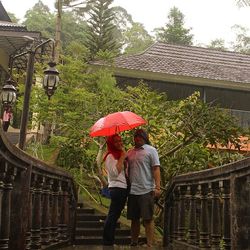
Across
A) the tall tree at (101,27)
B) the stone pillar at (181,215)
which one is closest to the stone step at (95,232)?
the stone pillar at (181,215)

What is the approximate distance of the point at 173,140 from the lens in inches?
375

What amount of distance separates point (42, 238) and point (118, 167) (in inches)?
45.8

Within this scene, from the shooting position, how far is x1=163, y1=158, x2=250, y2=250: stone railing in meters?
3.41

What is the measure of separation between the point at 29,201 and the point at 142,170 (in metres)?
1.77

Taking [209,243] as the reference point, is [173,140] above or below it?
above

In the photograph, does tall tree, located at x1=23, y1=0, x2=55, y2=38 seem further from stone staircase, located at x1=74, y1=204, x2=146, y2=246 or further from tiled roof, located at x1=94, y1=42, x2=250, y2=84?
stone staircase, located at x1=74, y1=204, x2=146, y2=246

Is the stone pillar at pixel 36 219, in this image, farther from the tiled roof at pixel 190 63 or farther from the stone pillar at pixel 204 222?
the tiled roof at pixel 190 63

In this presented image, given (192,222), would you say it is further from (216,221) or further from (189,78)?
(189,78)

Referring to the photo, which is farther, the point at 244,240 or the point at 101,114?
the point at 101,114

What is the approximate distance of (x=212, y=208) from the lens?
410 cm

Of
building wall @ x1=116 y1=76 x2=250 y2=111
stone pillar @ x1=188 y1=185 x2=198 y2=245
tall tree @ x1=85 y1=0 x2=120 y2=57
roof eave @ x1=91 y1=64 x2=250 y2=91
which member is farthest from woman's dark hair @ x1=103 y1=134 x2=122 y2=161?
tall tree @ x1=85 y1=0 x2=120 y2=57

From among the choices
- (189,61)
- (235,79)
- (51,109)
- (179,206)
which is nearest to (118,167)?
(179,206)

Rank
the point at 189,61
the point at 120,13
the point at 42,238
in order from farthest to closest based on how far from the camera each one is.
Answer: the point at 120,13 → the point at 189,61 → the point at 42,238

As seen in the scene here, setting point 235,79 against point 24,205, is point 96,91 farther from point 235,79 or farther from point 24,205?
point 24,205
